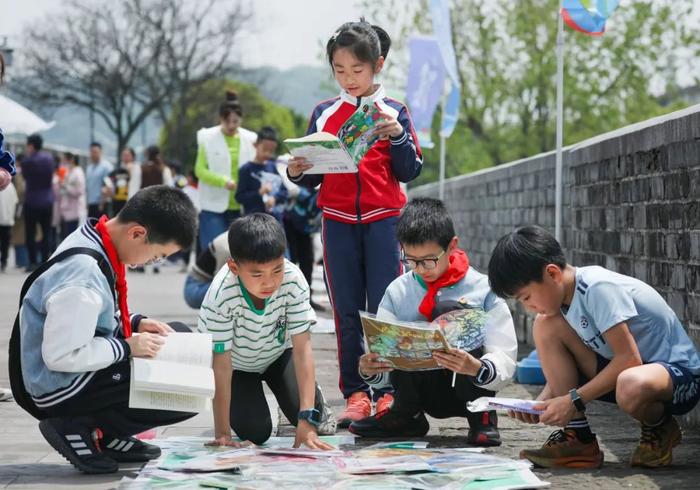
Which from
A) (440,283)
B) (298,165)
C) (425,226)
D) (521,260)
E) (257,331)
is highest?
(298,165)

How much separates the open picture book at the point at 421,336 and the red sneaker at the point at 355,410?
566 mm

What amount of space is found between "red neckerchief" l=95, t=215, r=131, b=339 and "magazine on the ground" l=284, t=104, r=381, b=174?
106 centimetres

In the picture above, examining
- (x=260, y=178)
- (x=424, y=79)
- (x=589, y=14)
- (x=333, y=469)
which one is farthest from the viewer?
(x=424, y=79)

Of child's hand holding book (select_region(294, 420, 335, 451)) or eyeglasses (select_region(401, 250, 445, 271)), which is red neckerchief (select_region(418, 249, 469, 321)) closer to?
eyeglasses (select_region(401, 250, 445, 271))

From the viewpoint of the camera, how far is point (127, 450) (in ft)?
13.6

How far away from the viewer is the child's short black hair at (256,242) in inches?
167

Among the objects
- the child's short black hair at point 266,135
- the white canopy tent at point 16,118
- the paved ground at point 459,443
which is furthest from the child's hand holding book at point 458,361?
the child's short black hair at point 266,135

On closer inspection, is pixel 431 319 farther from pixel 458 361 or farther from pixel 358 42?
pixel 358 42

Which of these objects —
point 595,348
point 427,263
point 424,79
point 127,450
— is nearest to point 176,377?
point 127,450

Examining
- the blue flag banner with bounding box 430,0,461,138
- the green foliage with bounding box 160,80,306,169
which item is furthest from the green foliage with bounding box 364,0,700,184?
the blue flag banner with bounding box 430,0,461,138

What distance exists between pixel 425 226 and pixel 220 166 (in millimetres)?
5081

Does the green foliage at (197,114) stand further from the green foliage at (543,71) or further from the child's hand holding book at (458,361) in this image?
the child's hand holding book at (458,361)

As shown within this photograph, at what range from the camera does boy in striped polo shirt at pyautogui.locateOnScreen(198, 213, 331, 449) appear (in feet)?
14.0

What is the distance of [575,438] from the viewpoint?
13.2 feet
